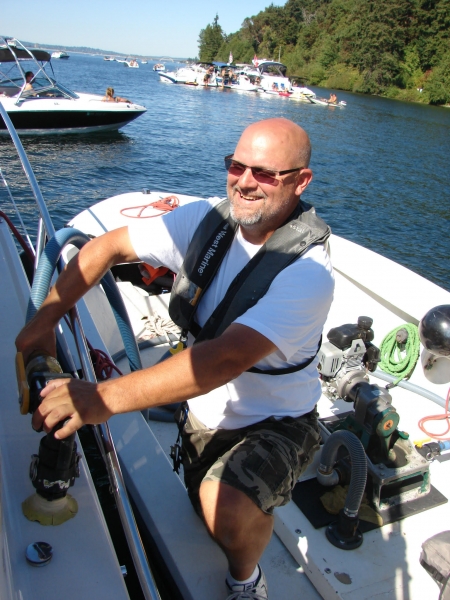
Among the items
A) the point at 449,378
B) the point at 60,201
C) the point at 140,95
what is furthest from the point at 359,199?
the point at 140,95

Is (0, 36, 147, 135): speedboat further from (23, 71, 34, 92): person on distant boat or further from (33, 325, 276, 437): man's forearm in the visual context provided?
(33, 325, 276, 437): man's forearm

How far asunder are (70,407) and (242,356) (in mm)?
447

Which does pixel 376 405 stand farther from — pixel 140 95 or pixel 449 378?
pixel 140 95

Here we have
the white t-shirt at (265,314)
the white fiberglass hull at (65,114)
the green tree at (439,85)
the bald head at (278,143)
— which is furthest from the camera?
the green tree at (439,85)

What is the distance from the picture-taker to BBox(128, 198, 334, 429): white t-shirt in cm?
142

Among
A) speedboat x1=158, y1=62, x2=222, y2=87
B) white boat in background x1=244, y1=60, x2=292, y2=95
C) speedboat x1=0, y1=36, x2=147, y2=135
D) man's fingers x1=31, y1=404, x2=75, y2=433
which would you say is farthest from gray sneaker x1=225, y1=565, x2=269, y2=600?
speedboat x1=158, y1=62, x2=222, y2=87

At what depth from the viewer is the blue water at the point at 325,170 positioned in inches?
523

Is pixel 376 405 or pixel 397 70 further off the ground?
pixel 397 70

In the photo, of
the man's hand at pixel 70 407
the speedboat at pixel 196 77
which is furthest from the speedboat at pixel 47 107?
the speedboat at pixel 196 77

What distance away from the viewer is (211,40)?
303 ft

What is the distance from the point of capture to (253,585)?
1.52 metres

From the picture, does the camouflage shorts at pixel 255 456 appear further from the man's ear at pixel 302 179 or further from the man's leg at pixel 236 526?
the man's ear at pixel 302 179

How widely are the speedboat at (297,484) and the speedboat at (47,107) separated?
14830 millimetres

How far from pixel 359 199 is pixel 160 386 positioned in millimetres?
16117
